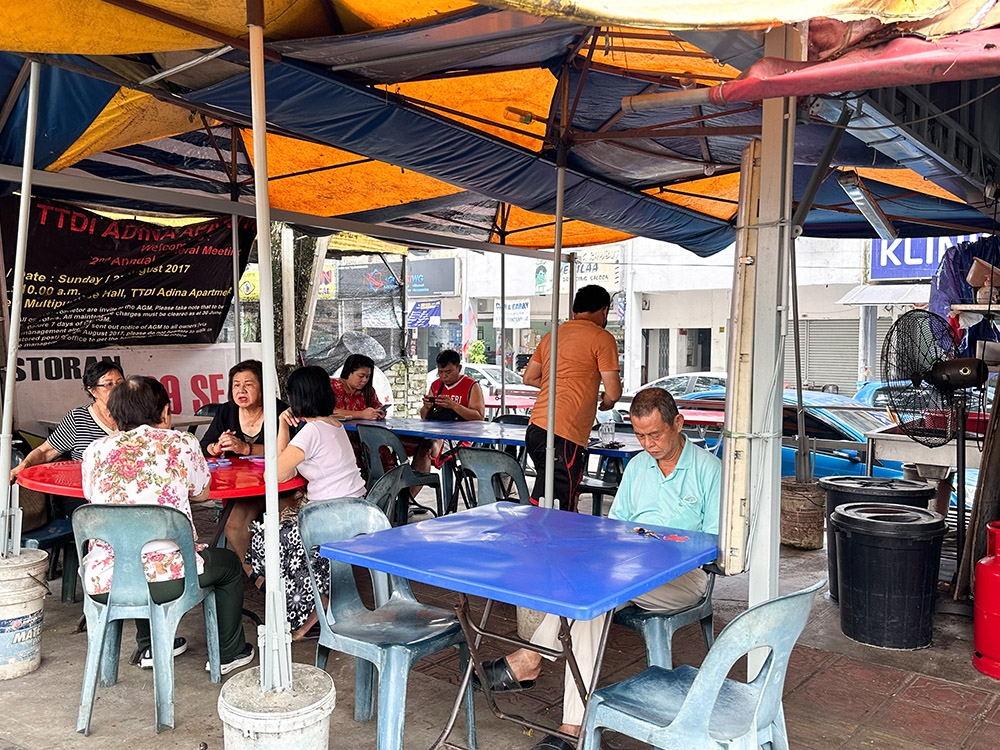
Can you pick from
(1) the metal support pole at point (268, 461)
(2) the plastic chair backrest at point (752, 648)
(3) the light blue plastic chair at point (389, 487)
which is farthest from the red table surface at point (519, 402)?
(2) the plastic chair backrest at point (752, 648)

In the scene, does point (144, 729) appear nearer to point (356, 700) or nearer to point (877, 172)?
point (356, 700)

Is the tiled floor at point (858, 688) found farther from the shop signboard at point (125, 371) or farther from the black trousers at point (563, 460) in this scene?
the shop signboard at point (125, 371)

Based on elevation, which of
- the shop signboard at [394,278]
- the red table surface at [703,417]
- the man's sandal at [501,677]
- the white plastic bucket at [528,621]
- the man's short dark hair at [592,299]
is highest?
the shop signboard at [394,278]

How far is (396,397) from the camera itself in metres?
14.7

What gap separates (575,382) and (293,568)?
6.55 feet

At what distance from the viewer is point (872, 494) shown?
16.0 feet

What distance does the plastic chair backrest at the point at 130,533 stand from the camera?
304 centimetres

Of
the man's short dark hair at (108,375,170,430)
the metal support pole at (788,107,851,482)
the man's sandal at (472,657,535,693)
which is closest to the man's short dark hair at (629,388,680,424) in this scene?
the metal support pole at (788,107,851,482)

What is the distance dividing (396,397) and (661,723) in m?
12.7

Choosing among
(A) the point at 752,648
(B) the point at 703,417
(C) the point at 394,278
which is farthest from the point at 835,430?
(C) the point at 394,278

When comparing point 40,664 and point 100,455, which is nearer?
point 100,455

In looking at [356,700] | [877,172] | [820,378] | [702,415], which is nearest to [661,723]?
[356,700]

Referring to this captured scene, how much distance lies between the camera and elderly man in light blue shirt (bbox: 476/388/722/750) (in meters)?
3.19

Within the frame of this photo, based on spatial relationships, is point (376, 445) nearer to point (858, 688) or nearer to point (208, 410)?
point (208, 410)
